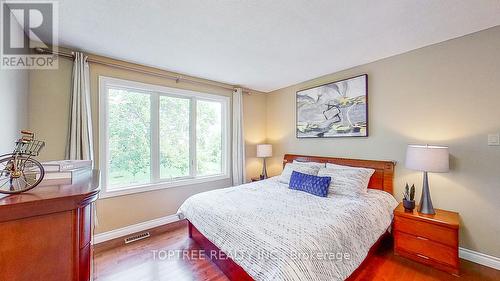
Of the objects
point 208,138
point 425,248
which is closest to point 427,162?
point 425,248

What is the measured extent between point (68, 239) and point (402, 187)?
3.26 metres

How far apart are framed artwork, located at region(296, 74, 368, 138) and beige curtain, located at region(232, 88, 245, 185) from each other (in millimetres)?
1116

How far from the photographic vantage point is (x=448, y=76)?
2295mm

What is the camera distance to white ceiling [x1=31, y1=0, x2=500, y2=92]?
5.58ft

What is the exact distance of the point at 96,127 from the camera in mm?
2643

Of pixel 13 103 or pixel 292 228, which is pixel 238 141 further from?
pixel 13 103

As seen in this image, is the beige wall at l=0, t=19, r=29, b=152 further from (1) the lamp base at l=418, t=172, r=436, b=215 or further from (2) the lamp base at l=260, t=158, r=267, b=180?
(1) the lamp base at l=418, t=172, r=436, b=215

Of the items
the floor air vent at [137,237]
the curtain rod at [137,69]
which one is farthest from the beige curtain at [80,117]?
the floor air vent at [137,237]

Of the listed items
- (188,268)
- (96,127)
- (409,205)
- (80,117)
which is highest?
(80,117)

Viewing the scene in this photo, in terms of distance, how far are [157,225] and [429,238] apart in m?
3.39

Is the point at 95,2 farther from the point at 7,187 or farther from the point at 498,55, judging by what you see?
the point at 498,55

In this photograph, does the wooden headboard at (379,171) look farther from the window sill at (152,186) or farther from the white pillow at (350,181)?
the window sill at (152,186)

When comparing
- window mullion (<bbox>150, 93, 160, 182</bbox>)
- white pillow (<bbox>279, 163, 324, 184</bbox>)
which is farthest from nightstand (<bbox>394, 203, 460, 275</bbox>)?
window mullion (<bbox>150, 93, 160, 182</bbox>)

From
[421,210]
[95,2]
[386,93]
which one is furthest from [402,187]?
[95,2]
